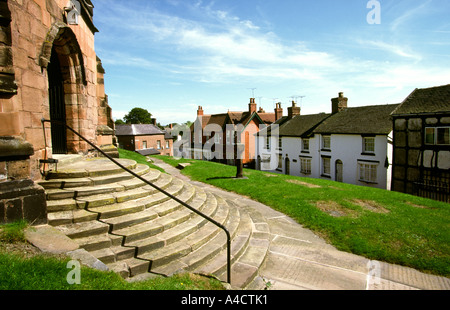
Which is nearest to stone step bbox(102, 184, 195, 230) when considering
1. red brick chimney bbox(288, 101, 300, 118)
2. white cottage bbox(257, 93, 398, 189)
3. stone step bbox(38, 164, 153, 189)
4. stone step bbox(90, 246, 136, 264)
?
stone step bbox(90, 246, 136, 264)

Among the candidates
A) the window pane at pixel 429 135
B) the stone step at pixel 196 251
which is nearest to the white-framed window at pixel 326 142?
the window pane at pixel 429 135

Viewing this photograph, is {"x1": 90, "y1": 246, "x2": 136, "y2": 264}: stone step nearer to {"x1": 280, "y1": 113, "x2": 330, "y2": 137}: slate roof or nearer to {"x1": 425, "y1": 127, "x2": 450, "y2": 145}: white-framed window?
{"x1": 425, "y1": 127, "x2": 450, "y2": 145}: white-framed window

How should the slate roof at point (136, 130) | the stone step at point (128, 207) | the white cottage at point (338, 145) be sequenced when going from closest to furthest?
the stone step at point (128, 207), the white cottage at point (338, 145), the slate roof at point (136, 130)

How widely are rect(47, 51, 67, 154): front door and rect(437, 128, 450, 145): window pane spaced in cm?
2126

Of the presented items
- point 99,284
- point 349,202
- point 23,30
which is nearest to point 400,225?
point 349,202

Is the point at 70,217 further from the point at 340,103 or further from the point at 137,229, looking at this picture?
the point at 340,103

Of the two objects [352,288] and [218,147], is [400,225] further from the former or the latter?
[218,147]

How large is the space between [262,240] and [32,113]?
20.1ft

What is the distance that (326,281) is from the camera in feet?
16.6

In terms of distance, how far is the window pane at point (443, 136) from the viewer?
1611 cm

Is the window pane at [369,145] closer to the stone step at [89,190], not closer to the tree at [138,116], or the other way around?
the stone step at [89,190]

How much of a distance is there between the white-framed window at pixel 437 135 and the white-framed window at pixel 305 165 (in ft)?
36.1

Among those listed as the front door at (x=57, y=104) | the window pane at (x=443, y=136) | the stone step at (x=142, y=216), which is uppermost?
the front door at (x=57, y=104)

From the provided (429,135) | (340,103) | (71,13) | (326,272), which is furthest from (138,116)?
(326,272)
